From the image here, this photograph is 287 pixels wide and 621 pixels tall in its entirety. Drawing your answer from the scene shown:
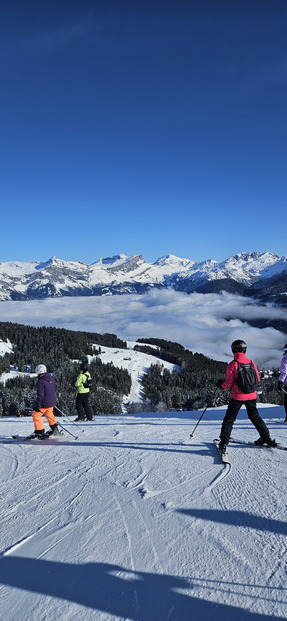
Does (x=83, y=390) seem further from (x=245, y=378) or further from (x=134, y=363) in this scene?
(x=134, y=363)

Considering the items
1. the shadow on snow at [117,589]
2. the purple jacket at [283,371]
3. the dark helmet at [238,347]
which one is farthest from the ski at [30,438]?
the purple jacket at [283,371]

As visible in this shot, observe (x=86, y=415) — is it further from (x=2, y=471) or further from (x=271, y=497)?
(x=271, y=497)

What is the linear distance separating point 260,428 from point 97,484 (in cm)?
344

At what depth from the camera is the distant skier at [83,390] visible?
12.8m

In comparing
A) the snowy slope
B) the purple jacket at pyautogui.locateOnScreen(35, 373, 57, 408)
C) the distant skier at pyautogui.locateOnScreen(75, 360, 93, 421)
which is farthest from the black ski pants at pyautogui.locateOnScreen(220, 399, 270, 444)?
the snowy slope

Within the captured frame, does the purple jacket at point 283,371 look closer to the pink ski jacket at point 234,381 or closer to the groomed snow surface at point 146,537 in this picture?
the groomed snow surface at point 146,537

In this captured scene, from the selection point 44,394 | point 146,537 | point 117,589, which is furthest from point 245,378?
point 44,394

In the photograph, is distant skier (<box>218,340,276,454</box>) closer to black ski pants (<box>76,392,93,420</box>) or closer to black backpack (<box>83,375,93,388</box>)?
black backpack (<box>83,375,93,388</box>)

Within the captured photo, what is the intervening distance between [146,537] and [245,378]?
133 inches

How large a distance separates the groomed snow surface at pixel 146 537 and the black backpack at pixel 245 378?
1.39m

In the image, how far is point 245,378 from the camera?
6.46 m

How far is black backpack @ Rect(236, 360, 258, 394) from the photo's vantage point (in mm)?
6453

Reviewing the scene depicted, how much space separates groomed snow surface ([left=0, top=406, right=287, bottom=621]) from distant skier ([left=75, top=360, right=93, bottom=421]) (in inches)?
214

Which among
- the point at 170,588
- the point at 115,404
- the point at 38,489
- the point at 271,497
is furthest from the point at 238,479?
the point at 115,404
